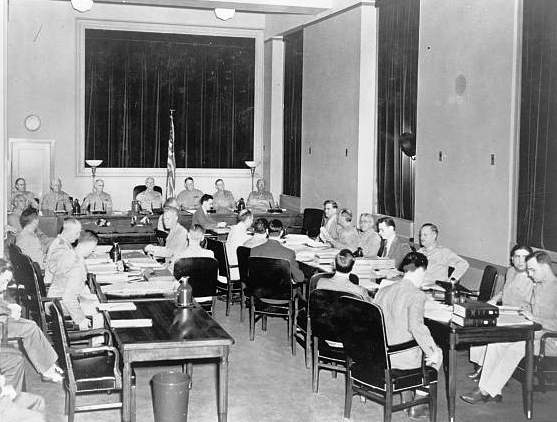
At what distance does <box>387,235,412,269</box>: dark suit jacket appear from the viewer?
766 cm

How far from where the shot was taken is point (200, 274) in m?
6.86

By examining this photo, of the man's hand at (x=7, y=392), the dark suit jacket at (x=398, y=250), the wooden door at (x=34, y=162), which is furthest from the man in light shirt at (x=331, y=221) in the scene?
the wooden door at (x=34, y=162)

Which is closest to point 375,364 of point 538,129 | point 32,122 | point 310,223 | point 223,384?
point 223,384

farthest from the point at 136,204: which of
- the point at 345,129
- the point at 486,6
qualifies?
the point at 486,6

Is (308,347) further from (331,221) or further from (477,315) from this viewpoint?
(331,221)

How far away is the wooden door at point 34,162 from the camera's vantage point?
575 inches

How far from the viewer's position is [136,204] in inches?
471

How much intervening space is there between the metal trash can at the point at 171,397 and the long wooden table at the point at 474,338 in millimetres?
1774

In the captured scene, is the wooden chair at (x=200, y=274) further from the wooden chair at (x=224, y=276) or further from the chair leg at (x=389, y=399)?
the chair leg at (x=389, y=399)

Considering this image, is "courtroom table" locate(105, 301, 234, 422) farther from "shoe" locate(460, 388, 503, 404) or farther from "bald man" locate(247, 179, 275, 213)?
"bald man" locate(247, 179, 275, 213)

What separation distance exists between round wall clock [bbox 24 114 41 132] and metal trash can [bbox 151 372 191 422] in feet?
37.5

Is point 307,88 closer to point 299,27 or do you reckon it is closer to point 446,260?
point 299,27

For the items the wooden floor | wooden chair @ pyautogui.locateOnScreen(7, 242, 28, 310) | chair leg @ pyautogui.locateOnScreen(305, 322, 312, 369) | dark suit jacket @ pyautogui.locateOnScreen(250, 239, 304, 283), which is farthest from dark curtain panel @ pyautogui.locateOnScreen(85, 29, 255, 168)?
chair leg @ pyautogui.locateOnScreen(305, 322, 312, 369)

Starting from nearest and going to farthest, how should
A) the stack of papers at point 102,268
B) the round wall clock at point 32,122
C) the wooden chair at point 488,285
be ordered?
1. the wooden chair at point 488,285
2. the stack of papers at point 102,268
3. the round wall clock at point 32,122
